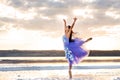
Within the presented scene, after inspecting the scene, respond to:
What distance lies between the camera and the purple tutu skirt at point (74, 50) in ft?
71.8

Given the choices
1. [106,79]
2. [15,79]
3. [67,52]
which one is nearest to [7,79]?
[15,79]

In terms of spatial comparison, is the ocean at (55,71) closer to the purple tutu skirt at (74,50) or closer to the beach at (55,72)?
the beach at (55,72)

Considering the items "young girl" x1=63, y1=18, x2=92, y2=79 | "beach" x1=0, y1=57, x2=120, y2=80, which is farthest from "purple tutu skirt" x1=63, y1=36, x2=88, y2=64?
"beach" x1=0, y1=57, x2=120, y2=80

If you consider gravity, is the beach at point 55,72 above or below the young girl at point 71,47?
below

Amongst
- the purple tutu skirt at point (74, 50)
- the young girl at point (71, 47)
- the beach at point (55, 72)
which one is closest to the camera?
the young girl at point (71, 47)

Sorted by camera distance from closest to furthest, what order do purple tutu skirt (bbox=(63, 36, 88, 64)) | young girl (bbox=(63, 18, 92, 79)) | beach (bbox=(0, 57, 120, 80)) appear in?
young girl (bbox=(63, 18, 92, 79)) < purple tutu skirt (bbox=(63, 36, 88, 64)) < beach (bbox=(0, 57, 120, 80))

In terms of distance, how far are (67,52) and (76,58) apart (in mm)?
819

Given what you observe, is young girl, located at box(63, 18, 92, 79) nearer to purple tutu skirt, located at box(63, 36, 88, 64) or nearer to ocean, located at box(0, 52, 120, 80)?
purple tutu skirt, located at box(63, 36, 88, 64)

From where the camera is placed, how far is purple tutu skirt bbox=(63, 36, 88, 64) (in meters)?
21.9

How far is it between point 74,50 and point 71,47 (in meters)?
0.33

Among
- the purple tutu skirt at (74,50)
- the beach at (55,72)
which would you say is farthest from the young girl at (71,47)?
the beach at (55,72)

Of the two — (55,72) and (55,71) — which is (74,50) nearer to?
(55,72)

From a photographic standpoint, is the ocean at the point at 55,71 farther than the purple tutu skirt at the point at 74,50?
Yes

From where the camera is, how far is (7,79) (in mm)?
23234
